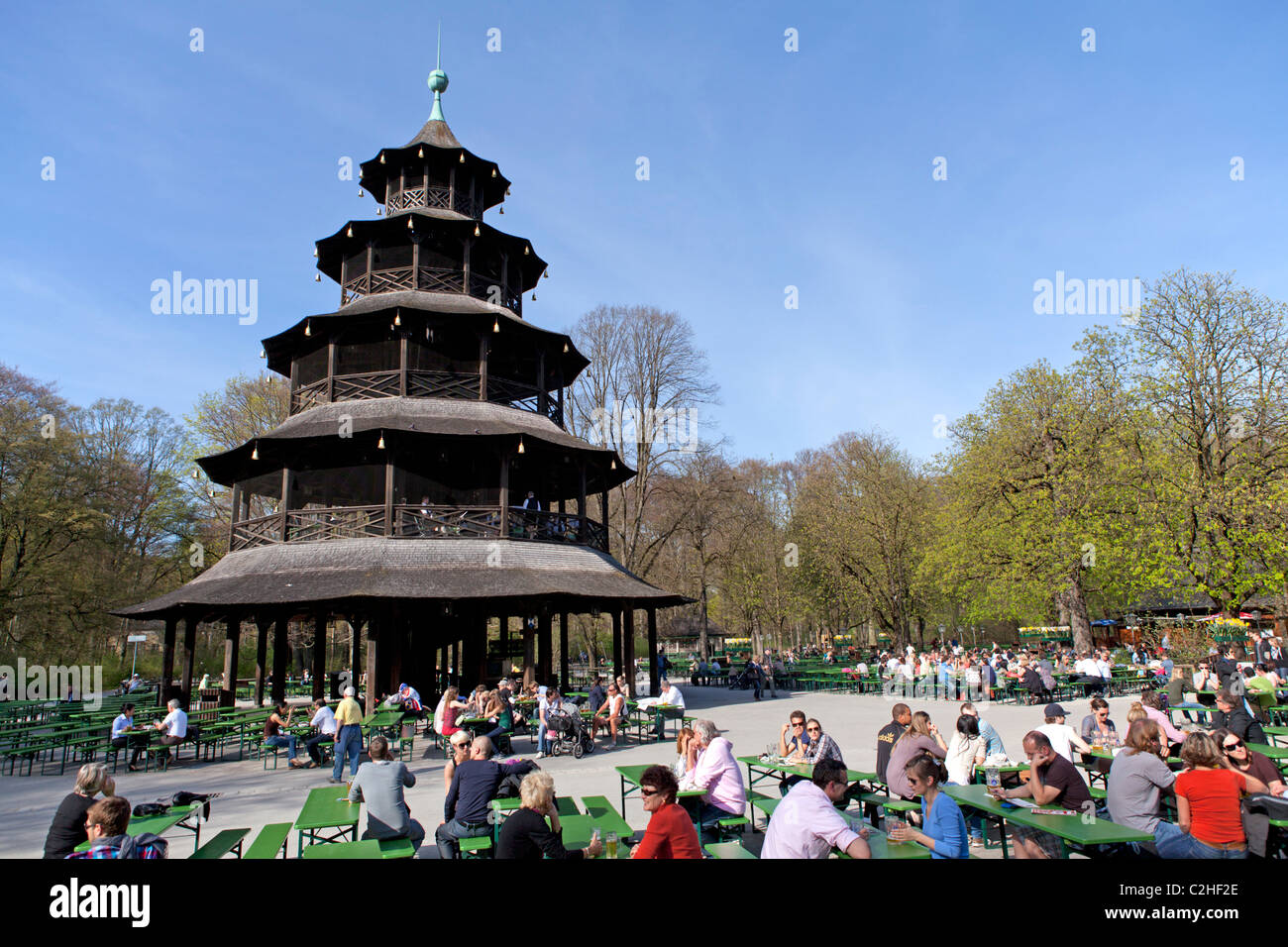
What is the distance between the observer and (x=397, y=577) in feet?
59.3

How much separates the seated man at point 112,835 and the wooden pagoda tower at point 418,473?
471 inches

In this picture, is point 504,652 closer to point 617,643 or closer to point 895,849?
point 617,643

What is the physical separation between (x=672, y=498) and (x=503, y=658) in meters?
13.8

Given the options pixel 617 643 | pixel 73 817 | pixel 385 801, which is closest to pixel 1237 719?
pixel 385 801

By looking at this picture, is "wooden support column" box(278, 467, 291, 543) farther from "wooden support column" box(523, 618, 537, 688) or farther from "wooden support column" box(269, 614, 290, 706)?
"wooden support column" box(523, 618, 537, 688)

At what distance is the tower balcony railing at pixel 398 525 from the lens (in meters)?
20.2

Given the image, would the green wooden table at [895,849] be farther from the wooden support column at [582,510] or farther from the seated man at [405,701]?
the wooden support column at [582,510]

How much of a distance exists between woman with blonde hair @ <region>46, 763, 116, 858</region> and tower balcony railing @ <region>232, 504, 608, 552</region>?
14029 mm

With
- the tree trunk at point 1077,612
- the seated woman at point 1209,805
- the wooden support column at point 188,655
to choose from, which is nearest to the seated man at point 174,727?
the wooden support column at point 188,655
